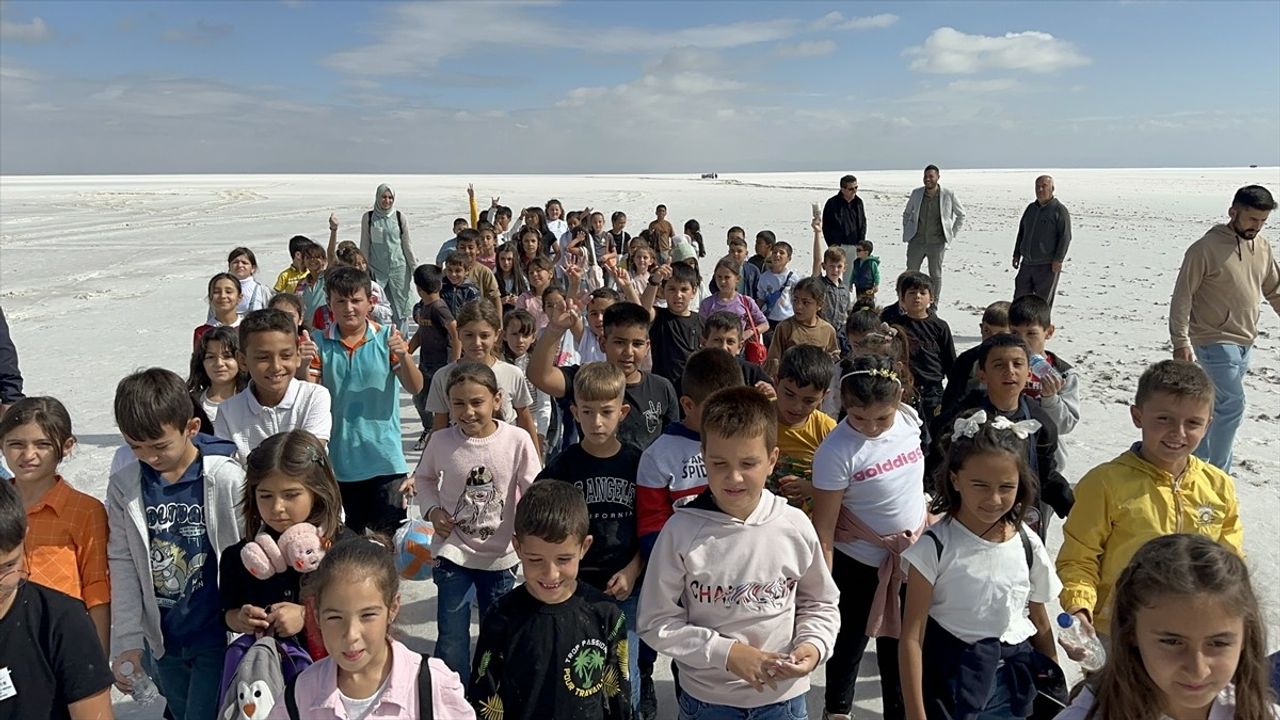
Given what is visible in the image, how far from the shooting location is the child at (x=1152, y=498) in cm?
288

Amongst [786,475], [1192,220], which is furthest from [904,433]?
[1192,220]

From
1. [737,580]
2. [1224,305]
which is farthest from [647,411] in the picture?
[1224,305]

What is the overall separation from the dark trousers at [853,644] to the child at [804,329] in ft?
7.32

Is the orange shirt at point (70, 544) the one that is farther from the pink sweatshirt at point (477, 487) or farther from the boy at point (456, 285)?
the boy at point (456, 285)

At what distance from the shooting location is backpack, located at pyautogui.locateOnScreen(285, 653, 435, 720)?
7.23ft

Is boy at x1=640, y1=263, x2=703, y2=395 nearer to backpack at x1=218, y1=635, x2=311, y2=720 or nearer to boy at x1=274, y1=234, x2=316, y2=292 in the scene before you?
backpack at x1=218, y1=635, x2=311, y2=720

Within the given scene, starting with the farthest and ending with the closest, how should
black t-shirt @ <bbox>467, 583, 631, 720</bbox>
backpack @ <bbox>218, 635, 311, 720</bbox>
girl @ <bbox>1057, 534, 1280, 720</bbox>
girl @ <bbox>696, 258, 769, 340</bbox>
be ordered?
girl @ <bbox>696, 258, 769, 340</bbox>, black t-shirt @ <bbox>467, 583, 631, 720</bbox>, backpack @ <bbox>218, 635, 311, 720</bbox>, girl @ <bbox>1057, 534, 1280, 720</bbox>

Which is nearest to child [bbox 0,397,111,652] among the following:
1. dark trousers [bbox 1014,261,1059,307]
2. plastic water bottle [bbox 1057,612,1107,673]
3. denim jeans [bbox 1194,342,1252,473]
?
plastic water bottle [bbox 1057,612,1107,673]

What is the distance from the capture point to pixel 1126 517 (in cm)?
290

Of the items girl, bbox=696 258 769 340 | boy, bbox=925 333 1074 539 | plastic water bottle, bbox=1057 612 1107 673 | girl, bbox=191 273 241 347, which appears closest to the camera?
plastic water bottle, bbox=1057 612 1107 673

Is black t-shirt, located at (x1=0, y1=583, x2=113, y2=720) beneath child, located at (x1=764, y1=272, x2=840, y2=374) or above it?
beneath

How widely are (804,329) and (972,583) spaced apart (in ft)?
9.90

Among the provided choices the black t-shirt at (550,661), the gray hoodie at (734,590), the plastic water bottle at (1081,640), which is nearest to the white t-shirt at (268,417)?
the black t-shirt at (550,661)

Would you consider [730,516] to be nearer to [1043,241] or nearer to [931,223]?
[1043,241]
